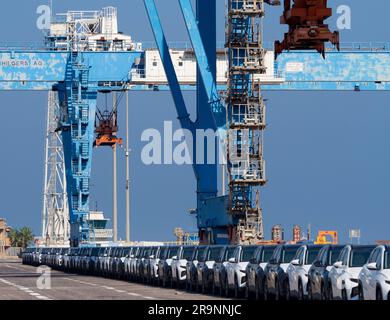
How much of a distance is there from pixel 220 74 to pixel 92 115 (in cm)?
838

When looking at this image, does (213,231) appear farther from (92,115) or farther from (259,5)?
(92,115)

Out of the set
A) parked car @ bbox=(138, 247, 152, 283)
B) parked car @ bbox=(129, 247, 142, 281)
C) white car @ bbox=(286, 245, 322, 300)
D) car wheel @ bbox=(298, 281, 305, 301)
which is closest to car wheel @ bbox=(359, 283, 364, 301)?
white car @ bbox=(286, 245, 322, 300)

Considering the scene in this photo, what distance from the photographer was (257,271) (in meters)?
34.0

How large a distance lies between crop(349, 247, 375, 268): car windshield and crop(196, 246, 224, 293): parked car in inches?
449

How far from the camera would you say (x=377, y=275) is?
24.9m

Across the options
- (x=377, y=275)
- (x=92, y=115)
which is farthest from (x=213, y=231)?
(x=377, y=275)

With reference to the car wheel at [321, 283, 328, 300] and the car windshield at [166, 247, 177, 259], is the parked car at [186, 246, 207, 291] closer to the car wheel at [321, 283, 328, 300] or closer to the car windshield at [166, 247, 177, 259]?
the car windshield at [166, 247, 177, 259]

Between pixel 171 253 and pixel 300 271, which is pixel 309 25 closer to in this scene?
pixel 171 253

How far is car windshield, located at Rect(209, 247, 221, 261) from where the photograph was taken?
39094 millimetres

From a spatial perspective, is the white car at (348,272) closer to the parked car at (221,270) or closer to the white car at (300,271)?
the white car at (300,271)

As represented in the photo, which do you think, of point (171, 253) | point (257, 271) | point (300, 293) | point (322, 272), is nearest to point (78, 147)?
point (171, 253)

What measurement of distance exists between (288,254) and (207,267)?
712 centimetres

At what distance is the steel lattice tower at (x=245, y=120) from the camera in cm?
5769
